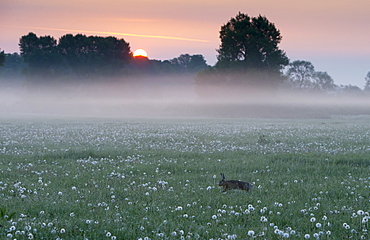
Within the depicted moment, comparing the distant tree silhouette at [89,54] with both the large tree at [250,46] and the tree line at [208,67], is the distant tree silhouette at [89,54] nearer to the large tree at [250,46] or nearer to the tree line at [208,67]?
the tree line at [208,67]

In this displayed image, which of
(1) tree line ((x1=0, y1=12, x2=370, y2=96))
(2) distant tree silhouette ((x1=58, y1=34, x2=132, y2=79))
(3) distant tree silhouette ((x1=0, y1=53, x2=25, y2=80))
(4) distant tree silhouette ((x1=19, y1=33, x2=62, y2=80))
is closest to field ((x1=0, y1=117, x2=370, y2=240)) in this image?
(1) tree line ((x1=0, y1=12, x2=370, y2=96))

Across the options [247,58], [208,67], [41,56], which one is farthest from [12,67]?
[247,58]

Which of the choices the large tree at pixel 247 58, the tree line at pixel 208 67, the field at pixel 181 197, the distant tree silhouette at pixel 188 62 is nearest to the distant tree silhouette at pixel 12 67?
the tree line at pixel 208 67

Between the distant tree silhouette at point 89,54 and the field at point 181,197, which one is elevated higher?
the distant tree silhouette at point 89,54

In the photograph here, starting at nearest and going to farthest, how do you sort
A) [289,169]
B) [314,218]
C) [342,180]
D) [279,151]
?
[314,218]
[342,180]
[289,169]
[279,151]

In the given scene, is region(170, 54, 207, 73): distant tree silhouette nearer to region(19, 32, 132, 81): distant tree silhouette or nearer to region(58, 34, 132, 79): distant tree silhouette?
region(19, 32, 132, 81): distant tree silhouette

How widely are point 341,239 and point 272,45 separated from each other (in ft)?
226

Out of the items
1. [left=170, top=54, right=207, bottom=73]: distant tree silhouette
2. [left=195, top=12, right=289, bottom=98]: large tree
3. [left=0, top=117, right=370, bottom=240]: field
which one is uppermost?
[left=170, top=54, right=207, bottom=73]: distant tree silhouette

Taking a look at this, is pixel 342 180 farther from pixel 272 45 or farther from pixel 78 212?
pixel 272 45

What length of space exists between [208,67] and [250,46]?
10.2 m

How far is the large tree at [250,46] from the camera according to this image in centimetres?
7025

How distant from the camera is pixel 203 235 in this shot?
17.0 feet

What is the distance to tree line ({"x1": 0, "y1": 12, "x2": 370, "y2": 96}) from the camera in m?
71.4

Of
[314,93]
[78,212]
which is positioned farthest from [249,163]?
[314,93]
